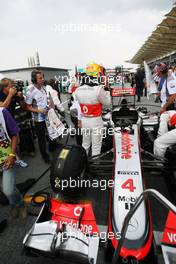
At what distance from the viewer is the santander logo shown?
6.61ft

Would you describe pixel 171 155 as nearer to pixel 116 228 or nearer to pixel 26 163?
pixel 116 228

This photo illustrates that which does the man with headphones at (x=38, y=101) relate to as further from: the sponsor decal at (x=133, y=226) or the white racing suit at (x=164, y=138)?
the sponsor decal at (x=133, y=226)

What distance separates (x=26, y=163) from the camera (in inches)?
140

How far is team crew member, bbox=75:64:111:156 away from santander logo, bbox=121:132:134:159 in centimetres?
49

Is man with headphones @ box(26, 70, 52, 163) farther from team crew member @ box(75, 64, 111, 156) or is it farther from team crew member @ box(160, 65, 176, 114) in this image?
team crew member @ box(160, 65, 176, 114)

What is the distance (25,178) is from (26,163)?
569 mm

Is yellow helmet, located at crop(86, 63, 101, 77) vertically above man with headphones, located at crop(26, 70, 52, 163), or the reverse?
yellow helmet, located at crop(86, 63, 101, 77)

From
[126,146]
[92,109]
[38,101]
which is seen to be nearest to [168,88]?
[92,109]

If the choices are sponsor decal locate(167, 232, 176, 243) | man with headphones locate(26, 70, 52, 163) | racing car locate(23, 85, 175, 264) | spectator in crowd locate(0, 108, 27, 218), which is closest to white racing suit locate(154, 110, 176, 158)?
racing car locate(23, 85, 175, 264)

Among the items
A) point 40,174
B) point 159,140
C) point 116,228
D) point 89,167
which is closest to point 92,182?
point 89,167

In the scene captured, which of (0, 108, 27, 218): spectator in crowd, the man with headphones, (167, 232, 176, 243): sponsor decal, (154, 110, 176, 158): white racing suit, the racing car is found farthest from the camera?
the man with headphones

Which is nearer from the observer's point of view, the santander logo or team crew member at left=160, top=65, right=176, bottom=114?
the santander logo

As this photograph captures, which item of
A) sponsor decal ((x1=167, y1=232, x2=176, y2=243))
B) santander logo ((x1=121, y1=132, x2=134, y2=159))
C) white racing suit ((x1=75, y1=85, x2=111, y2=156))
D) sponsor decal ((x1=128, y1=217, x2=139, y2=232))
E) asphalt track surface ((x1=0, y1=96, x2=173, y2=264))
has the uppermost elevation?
white racing suit ((x1=75, y1=85, x2=111, y2=156))

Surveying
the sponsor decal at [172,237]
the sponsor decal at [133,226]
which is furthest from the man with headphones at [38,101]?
the sponsor decal at [172,237]
